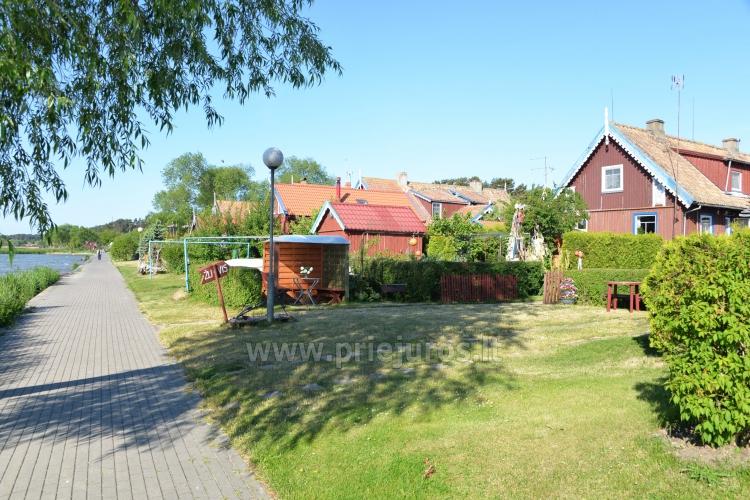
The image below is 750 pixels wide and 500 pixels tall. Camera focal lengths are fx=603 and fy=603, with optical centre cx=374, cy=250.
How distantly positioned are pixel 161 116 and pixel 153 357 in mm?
4459

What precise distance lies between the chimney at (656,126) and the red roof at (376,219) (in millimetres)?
12652

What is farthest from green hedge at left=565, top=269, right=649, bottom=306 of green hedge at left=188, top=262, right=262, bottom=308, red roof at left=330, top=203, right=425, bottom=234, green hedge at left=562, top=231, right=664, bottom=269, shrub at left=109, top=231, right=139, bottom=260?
shrub at left=109, top=231, right=139, bottom=260

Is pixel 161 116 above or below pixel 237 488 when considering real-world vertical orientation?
above

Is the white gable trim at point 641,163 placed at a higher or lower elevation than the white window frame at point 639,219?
higher

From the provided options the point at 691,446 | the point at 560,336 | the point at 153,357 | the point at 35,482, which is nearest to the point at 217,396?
the point at 35,482

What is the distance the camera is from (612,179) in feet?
93.8

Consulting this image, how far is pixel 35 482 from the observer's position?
4.74 metres

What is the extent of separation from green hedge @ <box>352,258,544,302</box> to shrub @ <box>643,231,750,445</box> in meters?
13.4

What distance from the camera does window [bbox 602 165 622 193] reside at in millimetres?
28219

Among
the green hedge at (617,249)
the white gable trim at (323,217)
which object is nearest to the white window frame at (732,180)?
the green hedge at (617,249)

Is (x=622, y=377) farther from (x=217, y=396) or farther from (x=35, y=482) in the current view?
(x=35, y=482)

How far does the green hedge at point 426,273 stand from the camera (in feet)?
59.3

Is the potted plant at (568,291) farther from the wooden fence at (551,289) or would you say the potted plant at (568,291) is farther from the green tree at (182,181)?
the green tree at (182,181)

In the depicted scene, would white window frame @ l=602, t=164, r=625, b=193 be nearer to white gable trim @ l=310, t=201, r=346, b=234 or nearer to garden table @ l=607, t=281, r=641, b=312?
white gable trim @ l=310, t=201, r=346, b=234
